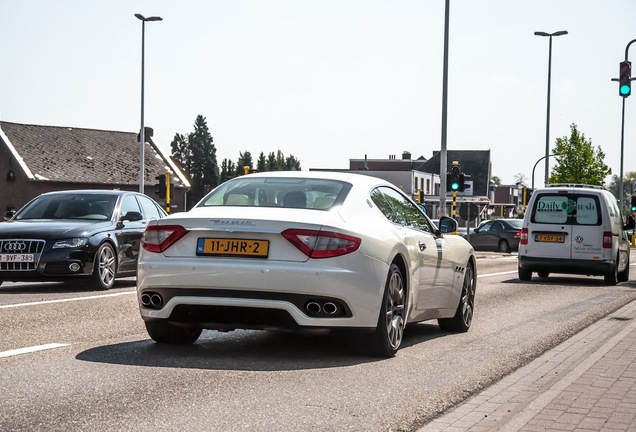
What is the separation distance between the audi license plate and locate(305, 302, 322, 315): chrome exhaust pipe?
7.58 metres

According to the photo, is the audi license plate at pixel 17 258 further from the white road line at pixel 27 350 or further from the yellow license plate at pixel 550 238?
the yellow license plate at pixel 550 238

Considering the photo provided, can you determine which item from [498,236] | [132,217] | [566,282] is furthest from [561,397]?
[498,236]

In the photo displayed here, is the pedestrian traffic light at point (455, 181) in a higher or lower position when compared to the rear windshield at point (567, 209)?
higher

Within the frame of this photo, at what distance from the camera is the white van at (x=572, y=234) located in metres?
20.6

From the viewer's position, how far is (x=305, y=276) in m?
7.61

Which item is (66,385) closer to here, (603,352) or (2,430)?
(2,430)

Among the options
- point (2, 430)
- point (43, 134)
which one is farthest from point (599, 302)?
point (43, 134)

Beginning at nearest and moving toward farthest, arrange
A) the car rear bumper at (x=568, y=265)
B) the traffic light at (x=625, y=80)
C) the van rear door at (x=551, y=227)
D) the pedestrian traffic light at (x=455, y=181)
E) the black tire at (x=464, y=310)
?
the black tire at (x=464, y=310) < the car rear bumper at (x=568, y=265) < the van rear door at (x=551, y=227) < the traffic light at (x=625, y=80) < the pedestrian traffic light at (x=455, y=181)

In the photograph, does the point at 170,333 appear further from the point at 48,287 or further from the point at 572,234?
the point at 572,234

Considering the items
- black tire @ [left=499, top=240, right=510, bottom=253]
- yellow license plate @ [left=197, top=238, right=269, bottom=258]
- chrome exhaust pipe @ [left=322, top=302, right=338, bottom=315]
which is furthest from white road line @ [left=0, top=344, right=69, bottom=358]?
black tire @ [left=499, top=240, right=510, bottom=253]

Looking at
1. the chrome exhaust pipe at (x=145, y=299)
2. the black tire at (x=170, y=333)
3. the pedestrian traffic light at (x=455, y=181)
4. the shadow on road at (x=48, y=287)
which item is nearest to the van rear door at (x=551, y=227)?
the shadow on road at (x=48, y=287)

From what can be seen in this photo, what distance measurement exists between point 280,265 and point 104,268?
26.4 feet

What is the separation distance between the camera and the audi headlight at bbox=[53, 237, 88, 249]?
14.5 meters

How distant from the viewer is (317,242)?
7695mm
